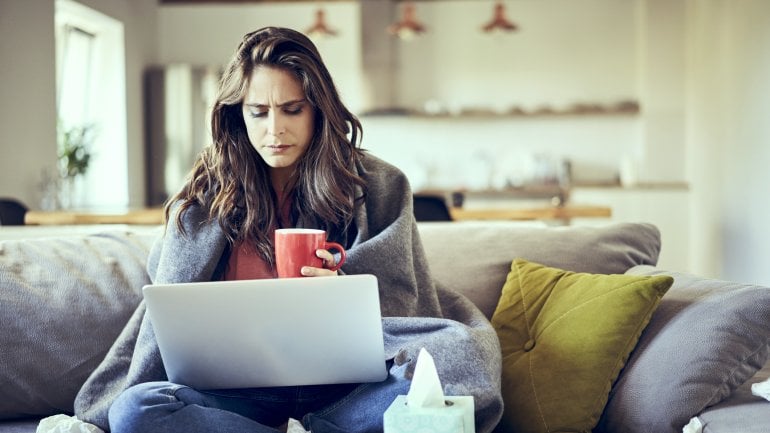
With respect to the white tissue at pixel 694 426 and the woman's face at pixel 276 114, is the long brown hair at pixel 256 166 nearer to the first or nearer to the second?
the woman's face at pixel 276 114

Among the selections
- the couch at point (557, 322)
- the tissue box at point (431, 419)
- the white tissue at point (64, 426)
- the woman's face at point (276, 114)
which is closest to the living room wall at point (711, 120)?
the couch at point (557, 322)

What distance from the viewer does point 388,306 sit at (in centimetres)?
198

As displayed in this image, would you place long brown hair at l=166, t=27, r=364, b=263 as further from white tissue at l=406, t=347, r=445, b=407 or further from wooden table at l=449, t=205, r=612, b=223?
wooden table at l=449, t=205, r=612, b=223

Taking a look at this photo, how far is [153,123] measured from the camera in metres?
7.66

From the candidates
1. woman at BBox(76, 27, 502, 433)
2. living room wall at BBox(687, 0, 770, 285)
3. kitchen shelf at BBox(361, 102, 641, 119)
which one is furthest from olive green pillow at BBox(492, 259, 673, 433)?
kitchen shelf at BBox(361, 102, 641, 119)

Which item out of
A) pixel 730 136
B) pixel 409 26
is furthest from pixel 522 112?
pixel 730 136

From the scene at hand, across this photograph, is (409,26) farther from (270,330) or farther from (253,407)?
(270,330)

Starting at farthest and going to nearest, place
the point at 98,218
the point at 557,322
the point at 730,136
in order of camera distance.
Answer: the point at 730,136 < the point at 98,218 < the point at 557,322

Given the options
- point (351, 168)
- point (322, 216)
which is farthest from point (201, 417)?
point (351, 168)

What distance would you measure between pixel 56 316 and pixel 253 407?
1.96 feet

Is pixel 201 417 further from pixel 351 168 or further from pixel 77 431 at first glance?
pixel 351 168

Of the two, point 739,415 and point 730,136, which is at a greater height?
point 730,136

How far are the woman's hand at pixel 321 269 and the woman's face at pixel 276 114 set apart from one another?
1.26 ft

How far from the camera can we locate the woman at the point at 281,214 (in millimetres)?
1881
